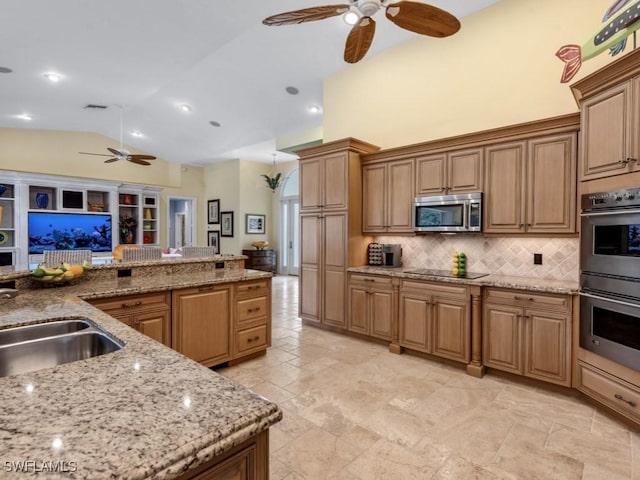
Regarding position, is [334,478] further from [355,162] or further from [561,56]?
[561,56]

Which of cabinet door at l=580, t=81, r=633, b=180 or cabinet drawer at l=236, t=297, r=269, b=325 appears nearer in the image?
cabinet door at l=580, t=81, r=633, b=180

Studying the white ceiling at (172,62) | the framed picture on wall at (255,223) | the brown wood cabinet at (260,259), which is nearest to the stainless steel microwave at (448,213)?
the white ceiling at (172,62)

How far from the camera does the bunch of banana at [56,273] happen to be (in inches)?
97.8

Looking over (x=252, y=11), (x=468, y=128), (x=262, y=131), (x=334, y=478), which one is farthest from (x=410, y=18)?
(x=262, y=131)

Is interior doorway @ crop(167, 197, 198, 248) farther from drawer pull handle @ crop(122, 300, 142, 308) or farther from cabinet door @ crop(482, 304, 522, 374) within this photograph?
cabinet door @ crop(482, 304, 522, 374)

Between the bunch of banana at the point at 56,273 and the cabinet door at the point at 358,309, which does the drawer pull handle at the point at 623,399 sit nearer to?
the cabinet door at the point at 358,309

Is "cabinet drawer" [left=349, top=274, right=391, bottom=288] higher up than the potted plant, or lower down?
lower down

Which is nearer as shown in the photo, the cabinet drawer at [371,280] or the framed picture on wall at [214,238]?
the cabinet drawer at [371,280]

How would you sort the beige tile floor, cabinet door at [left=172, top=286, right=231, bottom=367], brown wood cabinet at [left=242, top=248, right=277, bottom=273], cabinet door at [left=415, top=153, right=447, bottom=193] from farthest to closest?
brown wood cabinet at [left=242, top=248, right=277, bottom=273]
cabinet door at [left=415, top=153, right=447, bottom=193]
cabinet door at [left=172, top=286, right=231, bottom=367]
the beige tile floor

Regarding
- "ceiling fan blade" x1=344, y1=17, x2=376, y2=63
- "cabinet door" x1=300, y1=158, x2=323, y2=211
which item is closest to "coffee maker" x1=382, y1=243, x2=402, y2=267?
"cabinet door" x1=300, y1=158, x2=323, y2=211

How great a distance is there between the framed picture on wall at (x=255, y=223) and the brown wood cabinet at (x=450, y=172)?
6.46 metres

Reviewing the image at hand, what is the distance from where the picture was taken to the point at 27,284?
254 cm

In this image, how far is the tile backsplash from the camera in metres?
3.19

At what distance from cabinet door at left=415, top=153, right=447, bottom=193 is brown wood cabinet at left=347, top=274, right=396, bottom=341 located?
1.09 meters
